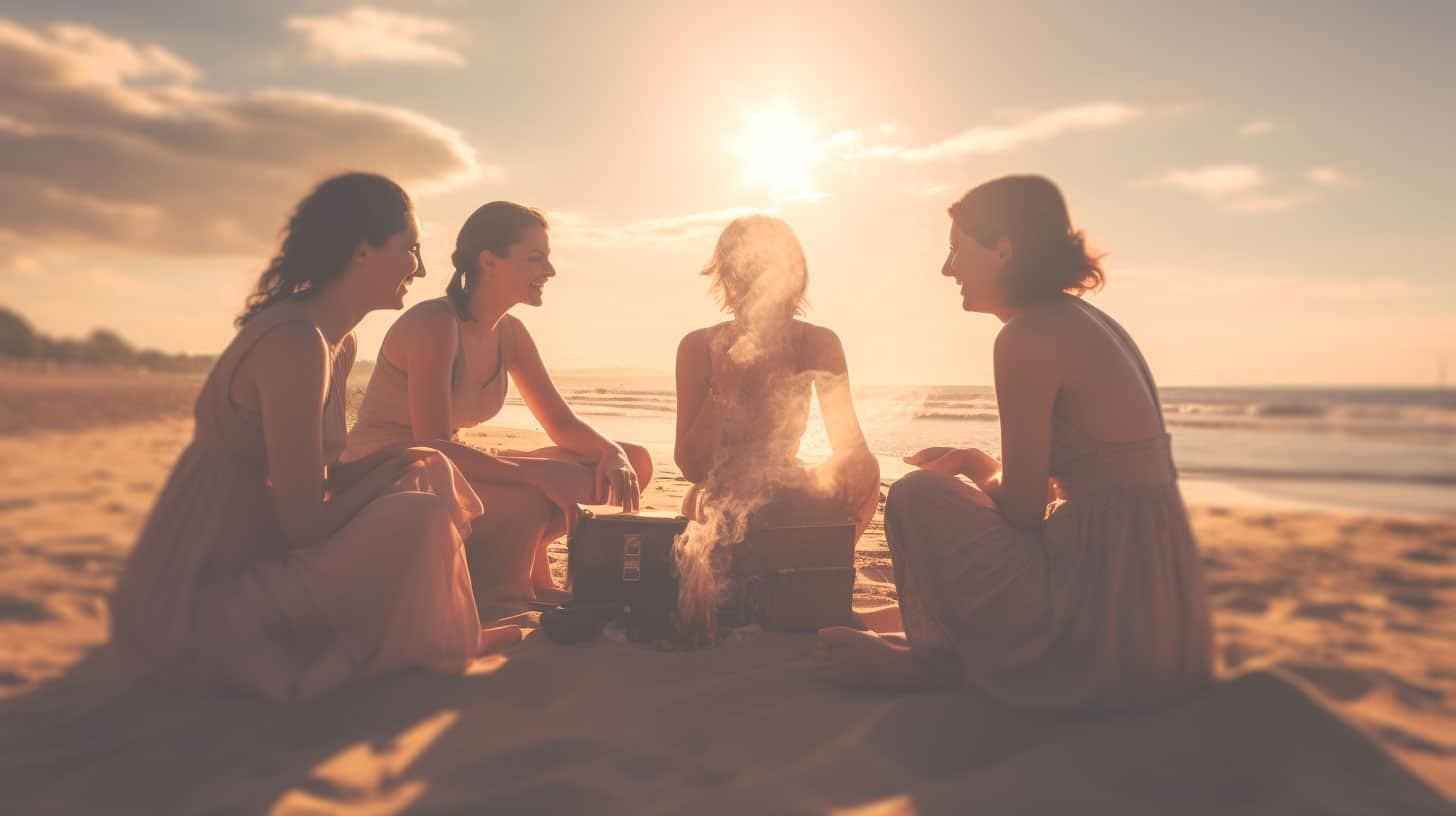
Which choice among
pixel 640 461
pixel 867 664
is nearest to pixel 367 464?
pixel 640 461

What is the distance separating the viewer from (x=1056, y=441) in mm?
3061

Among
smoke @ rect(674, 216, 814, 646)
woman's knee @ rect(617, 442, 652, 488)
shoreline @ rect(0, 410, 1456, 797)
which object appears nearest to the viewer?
shoreline @ rect(0, 410, 1456, 797)

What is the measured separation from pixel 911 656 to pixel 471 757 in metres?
1.58

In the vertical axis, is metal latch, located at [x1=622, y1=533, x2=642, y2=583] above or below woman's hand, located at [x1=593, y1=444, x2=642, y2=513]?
below

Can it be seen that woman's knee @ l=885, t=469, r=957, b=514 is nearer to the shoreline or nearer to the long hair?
the shoreline

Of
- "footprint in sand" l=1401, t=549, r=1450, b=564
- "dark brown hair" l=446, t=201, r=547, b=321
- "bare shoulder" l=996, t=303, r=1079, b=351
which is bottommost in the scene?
"footprint in sand" l=1401, t=549, r=1450, b=564

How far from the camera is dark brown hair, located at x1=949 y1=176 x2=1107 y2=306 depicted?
3.15 meters

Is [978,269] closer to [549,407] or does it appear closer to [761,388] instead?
[761,388]

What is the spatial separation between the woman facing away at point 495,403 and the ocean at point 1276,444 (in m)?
5.41

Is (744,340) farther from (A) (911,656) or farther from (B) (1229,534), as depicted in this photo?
(B) (1229,534)

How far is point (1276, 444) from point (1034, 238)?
56.4 feet

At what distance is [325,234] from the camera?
129 inches

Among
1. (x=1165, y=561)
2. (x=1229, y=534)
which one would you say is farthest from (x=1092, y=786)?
(x=1229, y=534)

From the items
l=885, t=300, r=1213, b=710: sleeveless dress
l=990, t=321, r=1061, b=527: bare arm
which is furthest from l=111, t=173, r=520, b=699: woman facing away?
l=990, t=321, r=1061, b=527: bare arm
